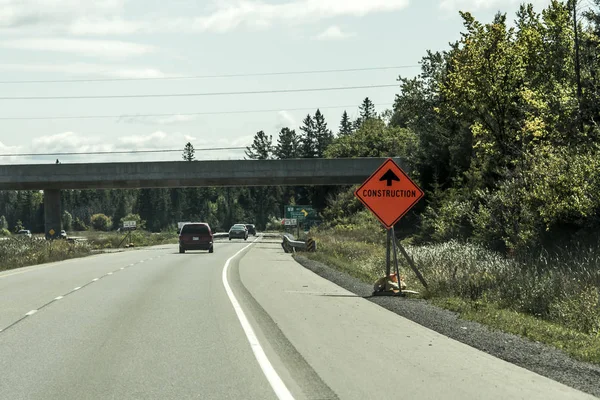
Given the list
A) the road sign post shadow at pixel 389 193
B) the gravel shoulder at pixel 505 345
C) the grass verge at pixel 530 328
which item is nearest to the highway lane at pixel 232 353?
the gravel shoulder at pixel 505 345

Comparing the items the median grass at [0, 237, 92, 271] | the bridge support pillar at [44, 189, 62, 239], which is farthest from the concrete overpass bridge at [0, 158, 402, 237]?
the median grass at [0, 237, 92, 271]

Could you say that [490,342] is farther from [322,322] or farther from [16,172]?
[16,172]

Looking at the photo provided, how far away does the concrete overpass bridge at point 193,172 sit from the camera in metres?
70.2

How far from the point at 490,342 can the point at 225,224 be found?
581 feet

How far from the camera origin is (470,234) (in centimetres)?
4378

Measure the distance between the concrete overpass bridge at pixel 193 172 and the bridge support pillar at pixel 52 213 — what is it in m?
3.76

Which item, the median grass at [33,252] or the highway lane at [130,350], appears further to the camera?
the median grass at [33,252]

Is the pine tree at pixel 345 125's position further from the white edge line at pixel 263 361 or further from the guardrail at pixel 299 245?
the white edge line at pixel 263 361

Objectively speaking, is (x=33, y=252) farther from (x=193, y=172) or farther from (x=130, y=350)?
(x=130, y=350)

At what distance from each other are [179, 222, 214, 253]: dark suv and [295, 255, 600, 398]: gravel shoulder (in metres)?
31.8

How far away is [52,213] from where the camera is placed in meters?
76.9

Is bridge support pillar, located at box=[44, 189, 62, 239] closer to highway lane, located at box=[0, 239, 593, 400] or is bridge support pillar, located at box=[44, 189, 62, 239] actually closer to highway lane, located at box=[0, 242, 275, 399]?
highway lane, located at box=[0, 242, 275, 399]

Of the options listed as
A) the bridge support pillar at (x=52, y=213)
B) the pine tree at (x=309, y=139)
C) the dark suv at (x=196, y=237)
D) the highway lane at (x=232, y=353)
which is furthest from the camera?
the pine tree at (x=309, y=139)

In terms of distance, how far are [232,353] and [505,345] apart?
375cm
